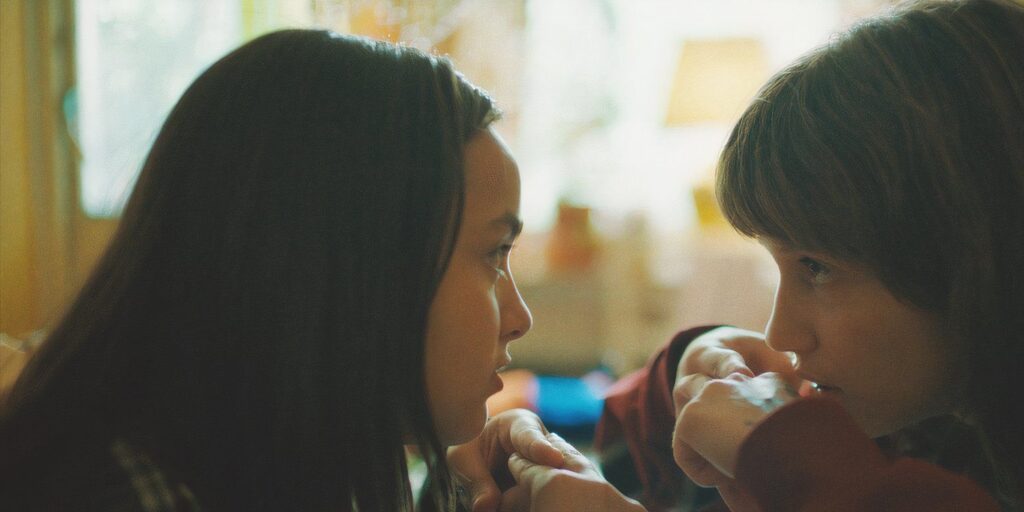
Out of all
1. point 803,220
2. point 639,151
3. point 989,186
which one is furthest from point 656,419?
point 639,151

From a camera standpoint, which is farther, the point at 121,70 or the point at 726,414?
the point at 121,70

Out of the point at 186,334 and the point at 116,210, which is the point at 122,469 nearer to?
the point at 186,334

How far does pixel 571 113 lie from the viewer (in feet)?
9.86

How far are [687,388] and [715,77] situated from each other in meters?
1.98

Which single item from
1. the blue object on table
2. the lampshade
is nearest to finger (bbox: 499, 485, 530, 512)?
the blue object on table

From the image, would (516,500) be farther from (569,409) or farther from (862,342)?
(569,409)

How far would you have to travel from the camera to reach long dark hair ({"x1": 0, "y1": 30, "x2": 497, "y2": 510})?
551 mm

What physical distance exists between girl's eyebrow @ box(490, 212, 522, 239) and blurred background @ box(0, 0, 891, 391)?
1.35 meters

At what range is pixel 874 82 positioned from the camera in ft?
2.17

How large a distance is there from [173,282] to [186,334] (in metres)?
0.04

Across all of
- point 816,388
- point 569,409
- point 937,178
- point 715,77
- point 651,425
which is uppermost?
point 715,77

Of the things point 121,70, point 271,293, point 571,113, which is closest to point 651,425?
point 271,293

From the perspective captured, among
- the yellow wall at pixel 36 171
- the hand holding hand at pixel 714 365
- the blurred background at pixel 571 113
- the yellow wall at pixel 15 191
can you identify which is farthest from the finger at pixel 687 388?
the yellow wall at pixel 15 191

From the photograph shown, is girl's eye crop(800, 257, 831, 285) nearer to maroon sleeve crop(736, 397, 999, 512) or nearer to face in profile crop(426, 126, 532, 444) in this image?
maroon sleeve crop(736, 397, 999, 512)
